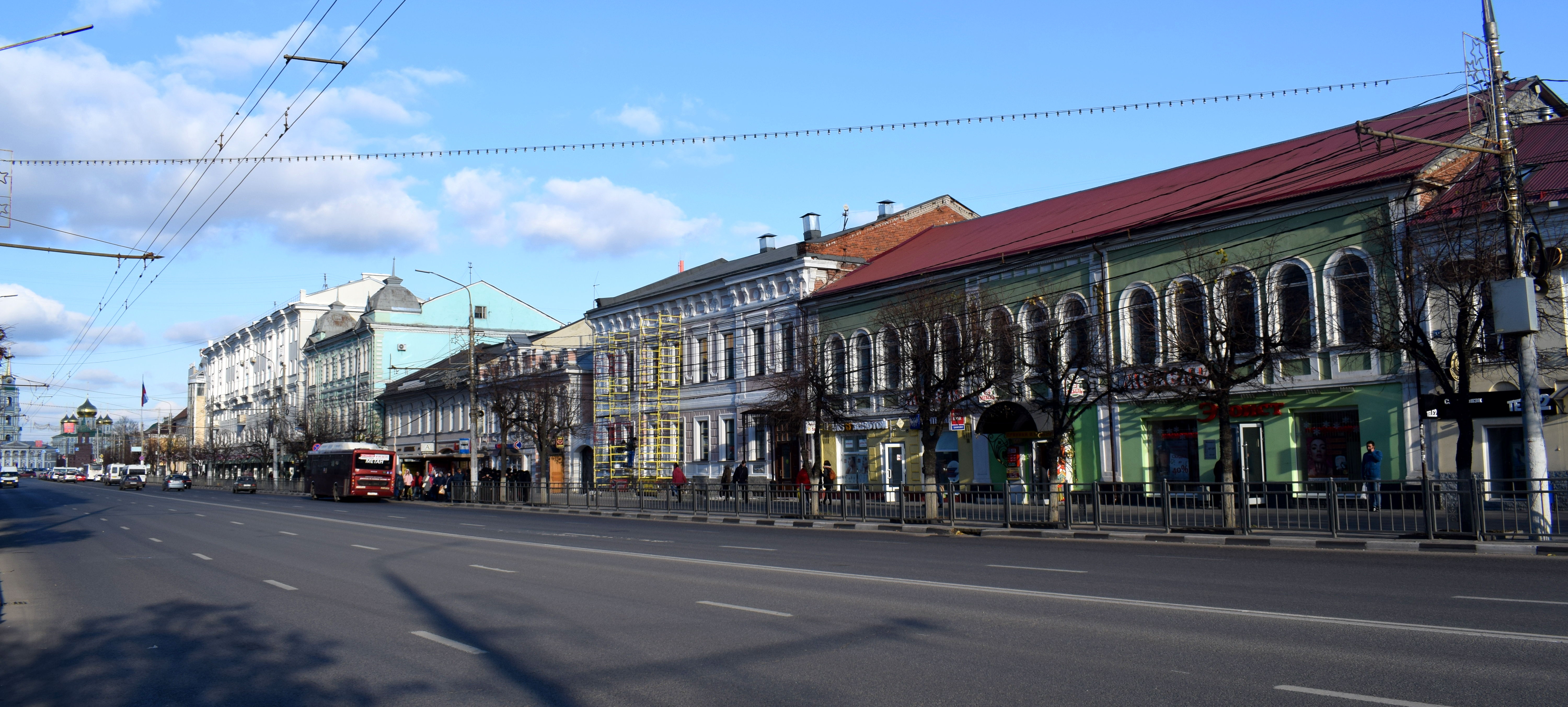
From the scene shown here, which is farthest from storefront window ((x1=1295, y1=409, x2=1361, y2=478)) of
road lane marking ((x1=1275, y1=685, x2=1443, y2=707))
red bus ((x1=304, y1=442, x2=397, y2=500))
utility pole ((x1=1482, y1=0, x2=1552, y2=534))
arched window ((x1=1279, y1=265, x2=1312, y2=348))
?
red bus ((x1=304, y1=442, x2=397, y2=500))

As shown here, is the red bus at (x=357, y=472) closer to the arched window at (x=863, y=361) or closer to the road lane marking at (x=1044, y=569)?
the arched window at (x=863, y=361)

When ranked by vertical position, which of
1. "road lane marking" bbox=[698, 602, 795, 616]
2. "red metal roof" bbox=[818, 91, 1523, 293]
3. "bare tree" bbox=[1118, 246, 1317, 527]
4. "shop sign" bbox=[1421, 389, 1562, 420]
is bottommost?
"road lane marking" bbox=[698, 602, 795, 616]

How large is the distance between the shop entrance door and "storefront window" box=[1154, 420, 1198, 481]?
122 cm

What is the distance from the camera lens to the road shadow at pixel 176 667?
Answer: 7582mm

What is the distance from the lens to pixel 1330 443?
27.3m

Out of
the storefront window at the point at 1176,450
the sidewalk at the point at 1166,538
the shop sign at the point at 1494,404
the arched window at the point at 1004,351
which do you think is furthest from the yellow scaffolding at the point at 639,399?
the shop sign at the point at 1494,404

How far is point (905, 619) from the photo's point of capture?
1023cm

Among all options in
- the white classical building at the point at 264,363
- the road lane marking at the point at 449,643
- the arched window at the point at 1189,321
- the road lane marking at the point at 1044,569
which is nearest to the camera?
the road lane marking at the point at 449,643

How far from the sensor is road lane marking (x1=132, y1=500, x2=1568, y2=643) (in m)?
8.80

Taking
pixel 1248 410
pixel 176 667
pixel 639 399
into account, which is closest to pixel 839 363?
pixel 639 399

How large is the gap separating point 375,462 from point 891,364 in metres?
28.3

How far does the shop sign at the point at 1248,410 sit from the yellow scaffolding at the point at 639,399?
2501 centimetres

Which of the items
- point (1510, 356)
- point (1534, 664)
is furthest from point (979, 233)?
point (1534, 664)

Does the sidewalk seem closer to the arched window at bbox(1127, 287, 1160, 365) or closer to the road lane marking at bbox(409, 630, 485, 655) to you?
the arched window at bbox(1127, 287, 1160, 365)
